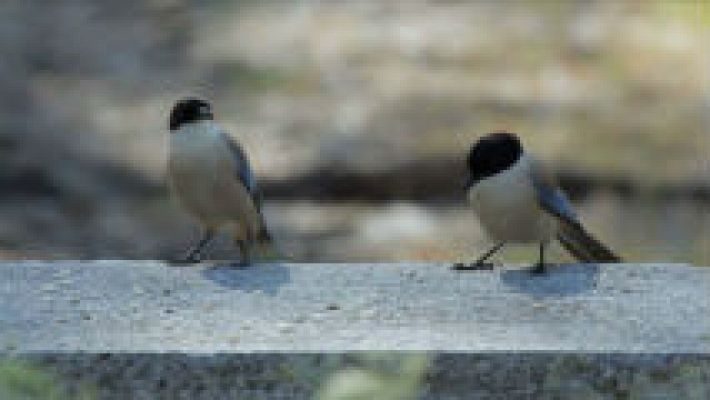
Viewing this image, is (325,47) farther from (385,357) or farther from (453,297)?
(385,357)

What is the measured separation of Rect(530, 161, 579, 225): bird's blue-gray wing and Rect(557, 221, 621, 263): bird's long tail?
0.18 feet

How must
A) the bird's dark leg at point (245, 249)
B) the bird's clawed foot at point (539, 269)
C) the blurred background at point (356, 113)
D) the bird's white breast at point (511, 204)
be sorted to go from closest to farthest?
1. the bird's clawed foot at point (539, 269)
2. the bird's white breast at point (511, 204)
3. the bird's dark leg at point (245, 249)
4. the blurred background at point (356, 113)

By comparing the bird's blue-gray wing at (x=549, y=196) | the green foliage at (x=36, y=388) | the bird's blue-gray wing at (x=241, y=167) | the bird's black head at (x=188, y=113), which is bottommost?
the bird's blue-gray wing at (x=549, y=196)

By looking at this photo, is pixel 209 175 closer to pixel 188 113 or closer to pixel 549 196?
pixel 188 113

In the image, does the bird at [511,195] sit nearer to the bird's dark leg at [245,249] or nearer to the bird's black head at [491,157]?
the bird's black head at [491,157]

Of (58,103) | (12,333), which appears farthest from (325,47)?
(12,333)

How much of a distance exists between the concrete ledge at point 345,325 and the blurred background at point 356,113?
7.13 feet

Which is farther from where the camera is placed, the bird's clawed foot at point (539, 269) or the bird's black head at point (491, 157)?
the bird's black head at point (491, 157)

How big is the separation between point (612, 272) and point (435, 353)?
859 millimetres

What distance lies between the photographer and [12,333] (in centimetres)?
431

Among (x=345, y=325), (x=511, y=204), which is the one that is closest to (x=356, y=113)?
(x=511, y=204)

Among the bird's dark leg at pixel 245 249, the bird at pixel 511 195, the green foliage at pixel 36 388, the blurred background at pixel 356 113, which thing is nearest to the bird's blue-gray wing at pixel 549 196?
the bird at pixel 511 195

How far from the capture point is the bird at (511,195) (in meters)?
5.00

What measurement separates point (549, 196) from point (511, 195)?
0.11 m
